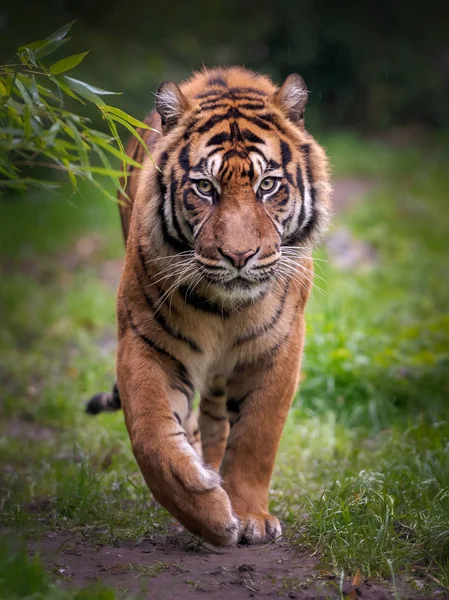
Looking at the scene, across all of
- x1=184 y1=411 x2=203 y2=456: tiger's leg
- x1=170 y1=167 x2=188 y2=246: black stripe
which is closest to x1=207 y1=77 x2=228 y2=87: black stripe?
x1=170 y1=167 x2=188 y2=246: black stripe

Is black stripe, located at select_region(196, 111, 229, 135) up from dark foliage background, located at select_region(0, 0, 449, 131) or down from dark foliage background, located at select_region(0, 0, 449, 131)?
down

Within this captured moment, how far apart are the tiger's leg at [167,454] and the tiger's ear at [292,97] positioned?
44.3 inches

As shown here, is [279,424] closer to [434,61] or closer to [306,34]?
[306,34]

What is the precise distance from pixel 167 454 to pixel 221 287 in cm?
66

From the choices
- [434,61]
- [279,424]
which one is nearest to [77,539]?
[279,424]

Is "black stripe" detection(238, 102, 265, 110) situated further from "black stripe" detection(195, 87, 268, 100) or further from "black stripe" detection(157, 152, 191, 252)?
"black stripe" detection(157, 152, 191, 252)

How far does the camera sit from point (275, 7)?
15.5 meters

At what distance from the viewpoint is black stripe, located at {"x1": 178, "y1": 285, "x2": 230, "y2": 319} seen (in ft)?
12.2

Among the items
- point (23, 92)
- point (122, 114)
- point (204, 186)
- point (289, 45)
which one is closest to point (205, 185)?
Answer: point (204, 186)

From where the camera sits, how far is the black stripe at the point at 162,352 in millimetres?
3713

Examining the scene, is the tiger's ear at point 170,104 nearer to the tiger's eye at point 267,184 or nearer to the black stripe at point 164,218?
the black stripe at point 164,218

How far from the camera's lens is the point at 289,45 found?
50.9ft

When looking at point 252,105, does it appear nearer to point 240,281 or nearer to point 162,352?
point 240,281

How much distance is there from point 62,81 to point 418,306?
4875 mm
